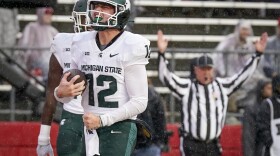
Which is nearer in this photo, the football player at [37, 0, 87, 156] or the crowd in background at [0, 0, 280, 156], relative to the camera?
the football player at [37, 0, 87, 156]

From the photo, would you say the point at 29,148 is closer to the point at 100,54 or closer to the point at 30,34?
the point at 30,34

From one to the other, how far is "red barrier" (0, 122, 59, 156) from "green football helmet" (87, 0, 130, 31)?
171 inches

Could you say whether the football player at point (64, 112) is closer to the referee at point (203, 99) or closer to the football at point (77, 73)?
the football at point (77, 73)

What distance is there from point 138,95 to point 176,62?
512 cm

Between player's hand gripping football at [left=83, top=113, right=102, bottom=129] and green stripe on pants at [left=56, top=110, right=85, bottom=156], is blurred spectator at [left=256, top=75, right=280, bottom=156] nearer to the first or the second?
green stripe on pants at [left=56, top=110, right=85, bottom=156]

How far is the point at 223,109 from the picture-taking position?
33.7 ft

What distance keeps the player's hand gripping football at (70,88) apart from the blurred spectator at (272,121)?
3.83 metres

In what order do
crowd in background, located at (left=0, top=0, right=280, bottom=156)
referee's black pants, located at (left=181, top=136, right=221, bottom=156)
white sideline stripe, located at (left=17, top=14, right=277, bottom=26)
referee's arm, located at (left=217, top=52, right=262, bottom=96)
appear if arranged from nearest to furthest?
referee's black pants, located at (left=181, top=136, right=221, bottom=156) → referee's arm, located at (left=217, top=52, right=262, bottom=96) → crowd in background, located at (left=0, top=0, right=280, bottom=156) → white sideline stripe, located at (left=17, top=14, right=277, bottom=26)

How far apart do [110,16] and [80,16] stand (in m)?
1.48

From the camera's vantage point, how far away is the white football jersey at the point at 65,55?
24.8ft

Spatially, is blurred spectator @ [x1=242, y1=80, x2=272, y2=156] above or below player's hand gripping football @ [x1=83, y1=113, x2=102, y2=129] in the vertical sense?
below

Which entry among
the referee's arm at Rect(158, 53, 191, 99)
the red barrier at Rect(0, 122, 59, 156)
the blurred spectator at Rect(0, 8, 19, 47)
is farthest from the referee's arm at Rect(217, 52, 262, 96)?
the blurred spectator at Rect(0, 8, 19, 47)

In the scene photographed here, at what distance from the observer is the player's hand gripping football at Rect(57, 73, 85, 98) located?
6.09 meters

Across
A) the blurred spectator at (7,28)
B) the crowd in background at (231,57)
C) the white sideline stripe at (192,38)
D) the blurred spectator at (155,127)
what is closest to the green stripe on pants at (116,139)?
the blurred spectator at (155,127)
